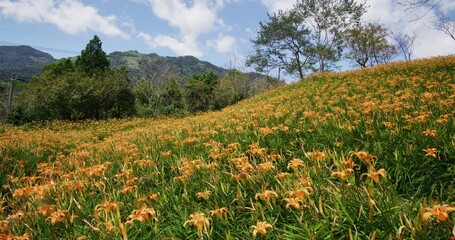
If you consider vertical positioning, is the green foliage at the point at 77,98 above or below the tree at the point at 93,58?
below

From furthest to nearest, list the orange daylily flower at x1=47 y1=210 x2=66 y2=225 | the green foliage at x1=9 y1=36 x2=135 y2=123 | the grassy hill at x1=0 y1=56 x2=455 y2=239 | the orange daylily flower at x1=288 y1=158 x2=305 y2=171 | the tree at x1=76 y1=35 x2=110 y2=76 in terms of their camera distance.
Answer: the tree at x1=76 y1=35 x2=110 y2=76
the green foliage at x1=9 y1=36 x2=135 y2=123
the orange daylily flower at x1=288 y1=158 x2=305 y2=171
the orange daylily flower at x1=47 y1=210 x2=66 y2=225
the grassy hill at x1=0 y1=56 x2=455 y2=239

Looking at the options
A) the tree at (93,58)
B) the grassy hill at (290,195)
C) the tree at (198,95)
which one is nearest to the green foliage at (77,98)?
the tree at (93,58)

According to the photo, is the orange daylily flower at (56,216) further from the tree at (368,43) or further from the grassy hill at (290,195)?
the tree at (368,43)

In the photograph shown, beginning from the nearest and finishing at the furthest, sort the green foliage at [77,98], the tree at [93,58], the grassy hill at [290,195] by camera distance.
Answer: the grassy hill at [290,195] → the green foliage at [77,98] → the tree at [93,58]

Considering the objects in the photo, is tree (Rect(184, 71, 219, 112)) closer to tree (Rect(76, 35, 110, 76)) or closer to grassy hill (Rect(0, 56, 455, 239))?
tree (Rect(76, 35, 110, 76))

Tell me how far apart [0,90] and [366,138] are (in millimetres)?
68929

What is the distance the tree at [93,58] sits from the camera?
103 feet

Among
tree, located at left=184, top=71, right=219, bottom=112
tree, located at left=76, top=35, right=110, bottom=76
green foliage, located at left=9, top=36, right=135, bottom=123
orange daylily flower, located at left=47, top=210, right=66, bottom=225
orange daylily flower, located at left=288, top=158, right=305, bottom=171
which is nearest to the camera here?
orange daylily flower, located at left=47, top=210, right=66, bottom=225

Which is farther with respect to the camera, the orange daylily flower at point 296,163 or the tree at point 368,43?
the tree at point 368,43

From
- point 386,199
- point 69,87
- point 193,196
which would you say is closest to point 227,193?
point 193,196

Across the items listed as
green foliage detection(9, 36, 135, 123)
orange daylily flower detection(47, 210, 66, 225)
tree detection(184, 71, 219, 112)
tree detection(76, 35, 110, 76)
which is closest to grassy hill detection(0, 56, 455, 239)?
orange daylily flower detection(47, 210, 66, 225)

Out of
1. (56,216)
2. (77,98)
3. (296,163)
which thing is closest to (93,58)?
(77,98)

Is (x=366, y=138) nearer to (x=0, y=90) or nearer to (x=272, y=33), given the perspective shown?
(x=272, y=33)

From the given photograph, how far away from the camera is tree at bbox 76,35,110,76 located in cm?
3142
